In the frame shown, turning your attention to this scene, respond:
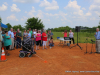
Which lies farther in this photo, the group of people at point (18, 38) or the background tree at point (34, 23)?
the background tree at point (34, 23)

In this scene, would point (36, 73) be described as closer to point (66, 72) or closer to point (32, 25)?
point (66, 72)

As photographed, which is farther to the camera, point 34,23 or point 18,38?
point 34,23

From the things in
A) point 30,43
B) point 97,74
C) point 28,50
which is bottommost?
point 97,74

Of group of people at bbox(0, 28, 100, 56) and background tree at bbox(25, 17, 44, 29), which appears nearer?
group of people at bbox(0, 28, 100, 56)

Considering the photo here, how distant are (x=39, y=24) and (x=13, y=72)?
187ft

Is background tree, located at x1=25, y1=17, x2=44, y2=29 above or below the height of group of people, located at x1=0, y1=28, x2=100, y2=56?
above

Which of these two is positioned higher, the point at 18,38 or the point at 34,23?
the point at 34,23

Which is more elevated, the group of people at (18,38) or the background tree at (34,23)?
the background tree at (34,23)

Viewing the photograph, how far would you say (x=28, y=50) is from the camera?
21.5 feet

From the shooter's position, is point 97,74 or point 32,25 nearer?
point 97,74

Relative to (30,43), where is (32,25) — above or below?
above

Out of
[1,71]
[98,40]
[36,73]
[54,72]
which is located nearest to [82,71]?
[54,72]

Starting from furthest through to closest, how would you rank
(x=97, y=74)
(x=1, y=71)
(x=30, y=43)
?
1. (x=30, y=43)
2. (x=1, y=71)
3. (x=97, y=74)

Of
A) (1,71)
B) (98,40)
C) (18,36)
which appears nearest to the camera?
(1,71)
